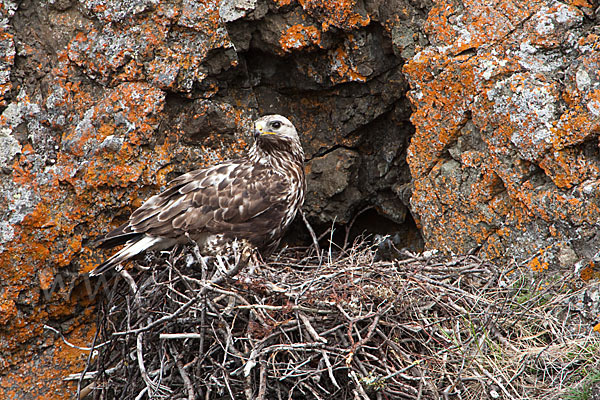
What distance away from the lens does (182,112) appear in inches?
180

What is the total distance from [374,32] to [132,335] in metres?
2.58

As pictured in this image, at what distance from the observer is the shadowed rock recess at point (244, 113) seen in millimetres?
3896

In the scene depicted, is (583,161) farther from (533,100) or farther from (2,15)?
(2,15)

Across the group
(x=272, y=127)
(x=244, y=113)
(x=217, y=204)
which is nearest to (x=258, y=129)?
(x=272, y=127)

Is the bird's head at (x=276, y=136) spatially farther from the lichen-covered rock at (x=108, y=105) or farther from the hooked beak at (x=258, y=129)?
the lichen-covered rock at (x=108, y=105)

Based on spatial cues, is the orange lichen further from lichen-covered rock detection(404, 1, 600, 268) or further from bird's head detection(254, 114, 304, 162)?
bird's head detection(254, 114, 304, 162)

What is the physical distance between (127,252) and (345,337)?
146 cm

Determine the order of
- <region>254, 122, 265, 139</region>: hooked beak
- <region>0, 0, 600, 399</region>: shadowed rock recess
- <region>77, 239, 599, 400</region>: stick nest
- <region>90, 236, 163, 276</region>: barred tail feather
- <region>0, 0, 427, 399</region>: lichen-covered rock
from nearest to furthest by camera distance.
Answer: <region>77, 239, 599, 400</region>: stick nest, <region>0, 0, 600, 399</region>: shadowed rock recess, <region>90, 236, 163, 276</region>: barred tail feather, <region>0, 0, 427, 399</region>: lichen-covered rock, <region>254, 122, 265, 139</region>: hooked beak

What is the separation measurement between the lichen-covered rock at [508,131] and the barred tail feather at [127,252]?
1.71 meters

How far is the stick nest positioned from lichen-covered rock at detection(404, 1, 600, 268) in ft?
0.98

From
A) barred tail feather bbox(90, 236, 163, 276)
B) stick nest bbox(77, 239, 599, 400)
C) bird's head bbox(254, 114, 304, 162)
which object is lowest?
stick nest bbox(77, 239, 599, 400)

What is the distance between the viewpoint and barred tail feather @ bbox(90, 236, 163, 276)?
4066 millimetres

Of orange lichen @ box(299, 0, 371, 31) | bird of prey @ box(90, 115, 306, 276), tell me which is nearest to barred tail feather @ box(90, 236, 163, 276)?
bird of prey @ box(90, 115, 306, 276)

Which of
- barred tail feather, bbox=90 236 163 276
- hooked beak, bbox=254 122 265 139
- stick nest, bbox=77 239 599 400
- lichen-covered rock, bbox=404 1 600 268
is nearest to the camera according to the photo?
stick nest, bbox=77 239 599 400
